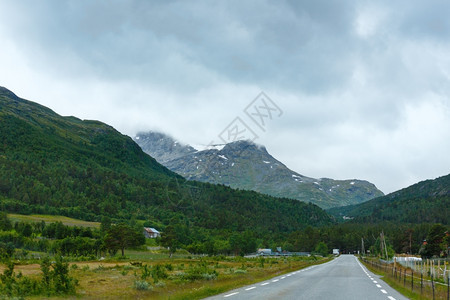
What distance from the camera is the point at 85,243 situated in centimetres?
11744

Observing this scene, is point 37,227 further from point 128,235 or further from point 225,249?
point 225,249

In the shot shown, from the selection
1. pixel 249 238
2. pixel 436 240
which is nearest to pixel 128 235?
pixel 249 238

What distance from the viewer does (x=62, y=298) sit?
18.9 meters

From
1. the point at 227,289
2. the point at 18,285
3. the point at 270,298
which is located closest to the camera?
the point at 270,298

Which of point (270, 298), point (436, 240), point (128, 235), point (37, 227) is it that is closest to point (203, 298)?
point (270, 298)

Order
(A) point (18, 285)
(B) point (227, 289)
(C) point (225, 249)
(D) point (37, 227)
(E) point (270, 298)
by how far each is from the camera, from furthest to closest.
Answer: (C) point (225, 249)
(D) point (37, 227)
(B) point (227, 289)
(A) point (18, 285)
(E) point (270, 298)

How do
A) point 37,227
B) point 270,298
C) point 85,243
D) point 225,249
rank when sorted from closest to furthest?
1. point 270,298
2. point 85,243
3. point 37,227
4. point 225,249

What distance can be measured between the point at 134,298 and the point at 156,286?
4.66m

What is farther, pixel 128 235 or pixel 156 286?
pixel 128 235

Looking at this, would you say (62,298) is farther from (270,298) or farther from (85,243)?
(85,243)

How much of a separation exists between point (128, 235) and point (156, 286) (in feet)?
369

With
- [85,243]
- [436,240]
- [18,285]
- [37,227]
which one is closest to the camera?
[18,285]

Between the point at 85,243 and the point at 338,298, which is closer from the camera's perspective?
the point at 338,298

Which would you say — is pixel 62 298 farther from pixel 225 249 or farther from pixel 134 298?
pixel 225 249
